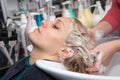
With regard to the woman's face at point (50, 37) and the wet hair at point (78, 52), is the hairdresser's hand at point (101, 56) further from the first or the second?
→ the woman's face at point (50, 37)

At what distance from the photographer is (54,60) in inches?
43.5

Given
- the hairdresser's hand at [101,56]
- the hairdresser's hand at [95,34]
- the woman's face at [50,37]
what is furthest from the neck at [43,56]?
the hairdresser's hand at [95,34]

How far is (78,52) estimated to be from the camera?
1029 millimetres

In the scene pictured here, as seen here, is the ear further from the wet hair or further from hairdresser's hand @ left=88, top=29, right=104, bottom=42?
hairdresser's hand @ left=88, top=29, right=104, bottom=42

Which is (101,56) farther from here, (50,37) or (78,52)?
(50,37)

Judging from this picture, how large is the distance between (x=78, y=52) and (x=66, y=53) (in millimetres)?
66

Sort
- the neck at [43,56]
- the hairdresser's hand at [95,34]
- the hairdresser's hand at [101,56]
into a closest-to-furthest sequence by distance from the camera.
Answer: the hairdresser's hand at [101,56] < the neck at [43,56] < the hairdresser's hand at [95,34]

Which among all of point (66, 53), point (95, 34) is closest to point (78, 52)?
point (66, 53)

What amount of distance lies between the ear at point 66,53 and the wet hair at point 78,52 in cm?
1

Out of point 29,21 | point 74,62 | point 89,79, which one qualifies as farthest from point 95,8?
point 89,79

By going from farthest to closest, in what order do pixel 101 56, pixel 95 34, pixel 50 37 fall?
pixel 95 34
pixel 50 37
pixel 101 56

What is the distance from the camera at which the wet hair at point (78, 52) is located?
39.9 inches

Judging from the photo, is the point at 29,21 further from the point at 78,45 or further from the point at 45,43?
the point at 78,45

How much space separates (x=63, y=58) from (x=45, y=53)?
113 millimetres
